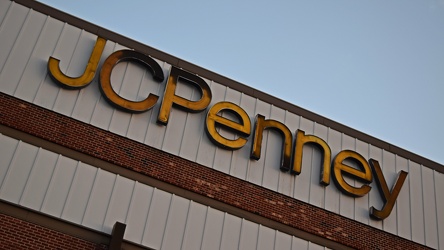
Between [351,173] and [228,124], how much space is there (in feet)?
15.5

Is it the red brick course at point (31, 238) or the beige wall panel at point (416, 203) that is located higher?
the beige wall panel at point (416, 203)

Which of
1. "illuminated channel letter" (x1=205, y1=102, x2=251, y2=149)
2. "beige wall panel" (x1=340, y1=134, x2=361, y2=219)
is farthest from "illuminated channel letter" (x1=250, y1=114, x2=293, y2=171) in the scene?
"beige wall panel" (x1=340, y1=134, x2=361, y2=219)

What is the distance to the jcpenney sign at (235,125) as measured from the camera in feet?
57.2

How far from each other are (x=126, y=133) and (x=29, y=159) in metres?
2.95

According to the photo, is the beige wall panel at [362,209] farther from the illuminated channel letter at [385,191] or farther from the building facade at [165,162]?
the illuminated channel letter at [385,191]

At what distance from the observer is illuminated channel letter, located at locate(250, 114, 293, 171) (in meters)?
18.5

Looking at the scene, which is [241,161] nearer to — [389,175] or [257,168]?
[257,168]

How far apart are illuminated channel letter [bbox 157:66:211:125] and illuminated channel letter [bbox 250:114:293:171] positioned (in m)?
1.90

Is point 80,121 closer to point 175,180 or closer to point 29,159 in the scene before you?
point 29,159

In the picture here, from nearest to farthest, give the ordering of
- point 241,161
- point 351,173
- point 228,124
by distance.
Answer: point 241,161
point 228,124
point 351,173

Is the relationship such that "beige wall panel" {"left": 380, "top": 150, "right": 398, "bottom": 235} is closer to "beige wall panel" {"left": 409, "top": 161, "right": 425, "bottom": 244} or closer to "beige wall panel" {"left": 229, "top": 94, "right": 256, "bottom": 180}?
"beige wall panel" {"left": 409, "top": 161, "right": 425, "bottom": 244}

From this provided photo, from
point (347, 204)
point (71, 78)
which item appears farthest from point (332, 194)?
point (71, 78)

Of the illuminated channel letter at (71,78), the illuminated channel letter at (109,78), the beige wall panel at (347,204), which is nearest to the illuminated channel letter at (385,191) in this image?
the beige wall panel at (347,204)

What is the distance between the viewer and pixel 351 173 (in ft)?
64.5
